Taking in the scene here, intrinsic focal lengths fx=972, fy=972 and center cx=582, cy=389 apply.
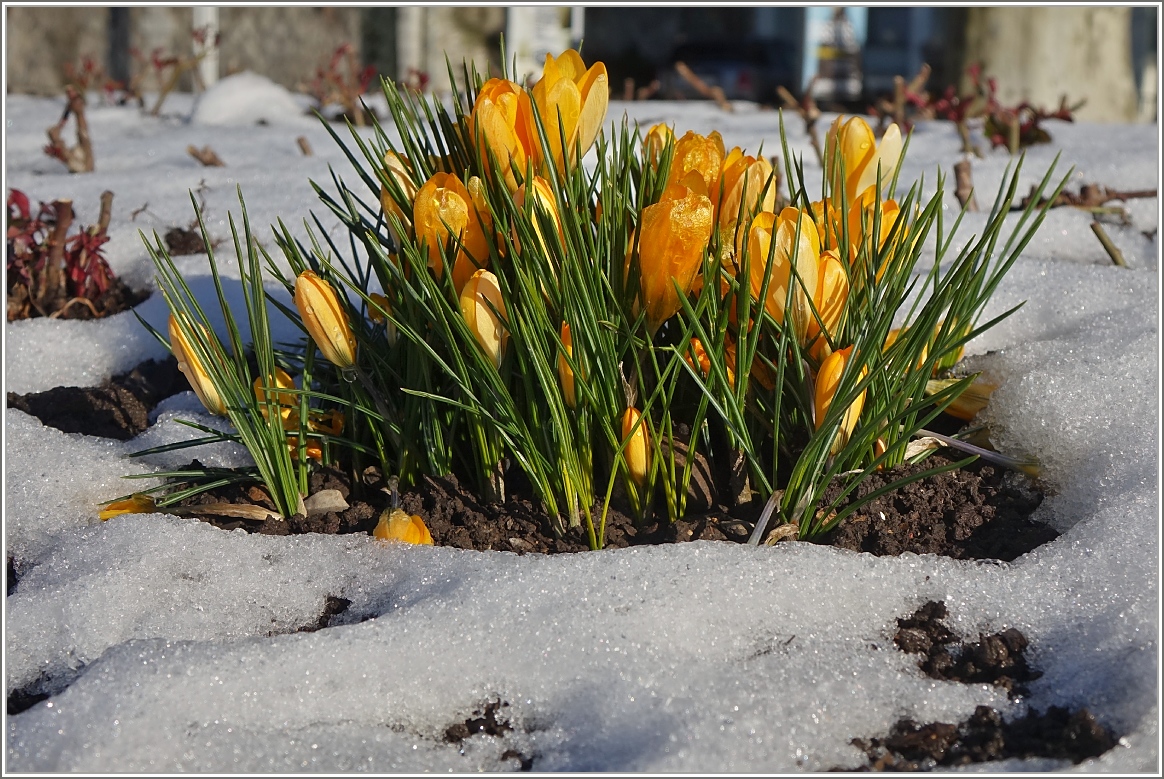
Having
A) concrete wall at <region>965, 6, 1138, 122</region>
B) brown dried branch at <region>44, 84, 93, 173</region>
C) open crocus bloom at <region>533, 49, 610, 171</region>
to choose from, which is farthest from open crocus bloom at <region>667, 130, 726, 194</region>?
concrete wall at <region>965, 6, 1138, 122</region>

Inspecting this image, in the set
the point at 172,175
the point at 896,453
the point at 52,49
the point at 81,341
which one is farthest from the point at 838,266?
the point at 52,49

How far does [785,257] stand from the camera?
1005 mm

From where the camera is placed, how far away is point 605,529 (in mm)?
1121

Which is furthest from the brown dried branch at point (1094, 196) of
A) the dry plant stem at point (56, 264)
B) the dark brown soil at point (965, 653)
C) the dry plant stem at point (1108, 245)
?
the dry plant stem at point (56, 264)

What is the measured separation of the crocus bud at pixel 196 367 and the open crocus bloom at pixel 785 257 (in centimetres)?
61

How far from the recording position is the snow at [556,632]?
845mm

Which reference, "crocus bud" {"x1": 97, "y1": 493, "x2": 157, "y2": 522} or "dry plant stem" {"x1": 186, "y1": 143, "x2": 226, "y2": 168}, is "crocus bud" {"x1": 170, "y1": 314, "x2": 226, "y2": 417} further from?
"dry plant stem" {"x1": 186, "y1": 143, "x2": 226, "y2": 168}

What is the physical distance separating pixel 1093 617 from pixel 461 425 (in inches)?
28.9

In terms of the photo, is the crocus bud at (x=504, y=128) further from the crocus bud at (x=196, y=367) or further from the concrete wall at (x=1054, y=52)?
the concrete wall at (x=1054, y=52)

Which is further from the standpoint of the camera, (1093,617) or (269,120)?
(269,120)

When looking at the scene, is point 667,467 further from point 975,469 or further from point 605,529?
point 975,469

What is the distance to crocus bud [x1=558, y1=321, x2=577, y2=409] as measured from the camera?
40.0 inches

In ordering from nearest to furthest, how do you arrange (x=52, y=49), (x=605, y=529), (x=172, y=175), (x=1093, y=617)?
(x=1093, y=617), (x=605, y=529), (x=172, y=175), (x=52, y=49)

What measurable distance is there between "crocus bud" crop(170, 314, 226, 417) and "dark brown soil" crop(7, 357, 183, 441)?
420mm
